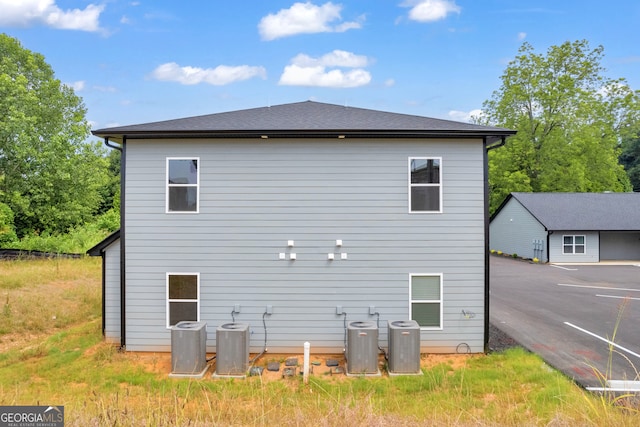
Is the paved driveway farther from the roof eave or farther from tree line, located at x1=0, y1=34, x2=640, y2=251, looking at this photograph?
tree line, located at x1=0, y1=34, x2=640, y2=251

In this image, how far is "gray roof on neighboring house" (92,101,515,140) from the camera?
770 cm

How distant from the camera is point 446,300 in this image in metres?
7.91

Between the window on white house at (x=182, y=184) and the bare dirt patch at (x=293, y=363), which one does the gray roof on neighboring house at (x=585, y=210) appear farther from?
the window on white house at (x=182, y=184)

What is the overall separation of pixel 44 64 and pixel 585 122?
41.9 meters

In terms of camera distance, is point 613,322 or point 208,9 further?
point 208,9

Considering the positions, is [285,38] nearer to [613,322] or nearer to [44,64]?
[44,64]

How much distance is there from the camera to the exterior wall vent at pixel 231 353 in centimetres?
675

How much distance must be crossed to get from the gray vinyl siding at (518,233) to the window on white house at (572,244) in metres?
1.18

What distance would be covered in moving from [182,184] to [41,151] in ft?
68.9

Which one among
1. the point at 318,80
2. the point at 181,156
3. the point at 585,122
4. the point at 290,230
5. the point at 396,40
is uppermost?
the point at 318,80

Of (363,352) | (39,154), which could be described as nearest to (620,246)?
(363,352)

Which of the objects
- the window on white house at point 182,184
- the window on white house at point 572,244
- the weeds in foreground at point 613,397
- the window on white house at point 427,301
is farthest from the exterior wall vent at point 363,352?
the window on white house at point 572,244

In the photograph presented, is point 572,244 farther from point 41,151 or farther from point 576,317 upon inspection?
point 41,151

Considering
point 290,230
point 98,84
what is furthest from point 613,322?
point 98,84
